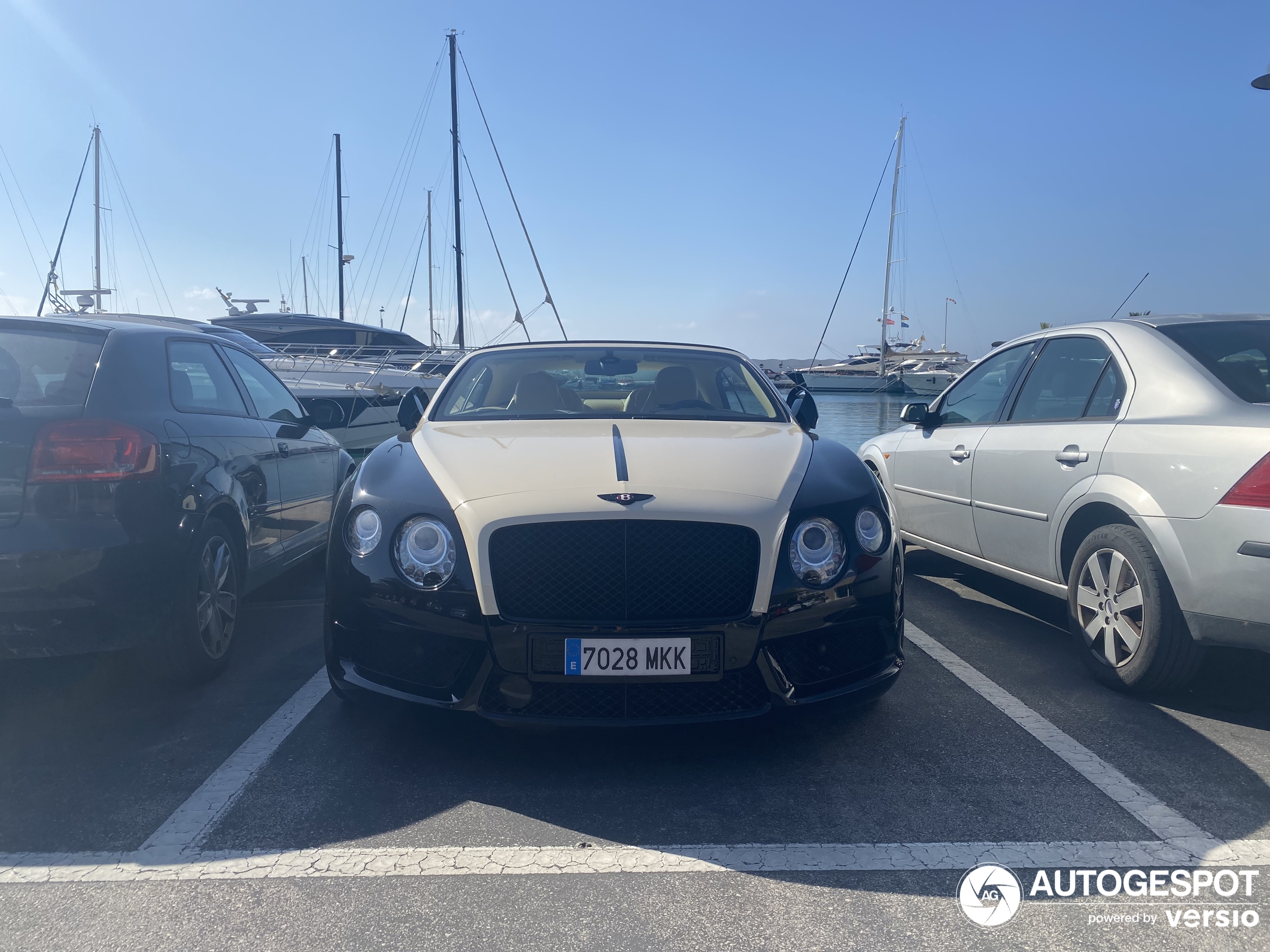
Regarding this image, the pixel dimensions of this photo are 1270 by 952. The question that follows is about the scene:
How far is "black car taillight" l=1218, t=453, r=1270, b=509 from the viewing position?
10.5ft

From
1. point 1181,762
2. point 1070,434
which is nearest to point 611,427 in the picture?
point 1070,434

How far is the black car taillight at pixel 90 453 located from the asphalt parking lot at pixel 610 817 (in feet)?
3.16

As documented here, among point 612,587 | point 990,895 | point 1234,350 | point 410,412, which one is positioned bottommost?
point 990,895

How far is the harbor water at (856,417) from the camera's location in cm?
1303

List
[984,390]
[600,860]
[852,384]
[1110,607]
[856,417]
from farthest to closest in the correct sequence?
[852,384]
[856,417]
[984,390]
[1110,607]
[600,860]

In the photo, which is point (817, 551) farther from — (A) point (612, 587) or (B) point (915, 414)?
(B) point (915, 414)

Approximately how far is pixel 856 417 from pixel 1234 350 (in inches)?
562

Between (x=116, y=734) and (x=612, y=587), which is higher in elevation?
(x=612, y=587)

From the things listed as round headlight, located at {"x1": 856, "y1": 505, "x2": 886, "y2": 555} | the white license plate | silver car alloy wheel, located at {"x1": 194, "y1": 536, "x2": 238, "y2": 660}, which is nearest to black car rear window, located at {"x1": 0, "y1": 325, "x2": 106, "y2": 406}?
silver car alloy wheel, located at {"x1": 194, "y1": 536, "x2": 238, "y2": 660}

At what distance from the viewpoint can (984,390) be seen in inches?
218

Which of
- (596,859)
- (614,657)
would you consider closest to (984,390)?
(614,657)

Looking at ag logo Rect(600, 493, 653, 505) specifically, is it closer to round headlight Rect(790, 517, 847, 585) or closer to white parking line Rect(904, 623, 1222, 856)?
round headlight Rect(790, 517, 847, 585)

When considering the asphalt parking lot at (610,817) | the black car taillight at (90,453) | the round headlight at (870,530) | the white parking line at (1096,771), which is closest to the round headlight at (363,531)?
the asphalt parking lot at (610,817)

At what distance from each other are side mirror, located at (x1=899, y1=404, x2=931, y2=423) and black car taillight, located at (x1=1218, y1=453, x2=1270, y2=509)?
2.47 m
